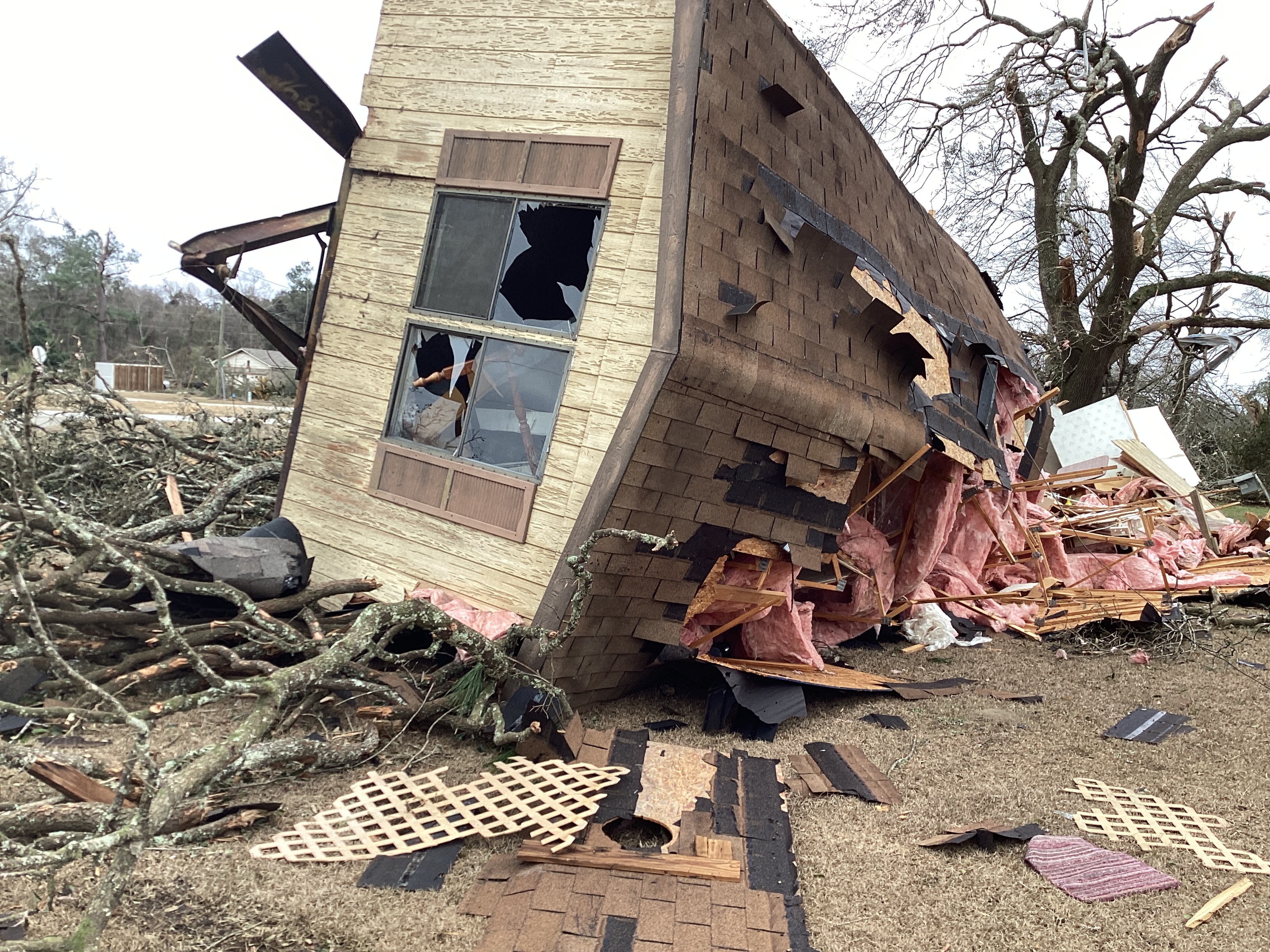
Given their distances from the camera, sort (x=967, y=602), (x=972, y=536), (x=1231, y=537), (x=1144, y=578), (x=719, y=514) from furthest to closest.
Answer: (x=1231, y=537) → (x=1144, y=578) → (x=972, y=536) → (x=967, y=602) → (x=719, y=514)

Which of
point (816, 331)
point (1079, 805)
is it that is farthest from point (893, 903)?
point (816, 331)

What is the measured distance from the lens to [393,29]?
5246 mm

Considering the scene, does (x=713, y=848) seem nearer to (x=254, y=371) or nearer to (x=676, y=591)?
(x=676, y=591)

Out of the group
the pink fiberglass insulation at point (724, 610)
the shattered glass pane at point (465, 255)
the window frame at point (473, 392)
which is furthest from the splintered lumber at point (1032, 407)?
the shattered glass pane at point (465, 255)

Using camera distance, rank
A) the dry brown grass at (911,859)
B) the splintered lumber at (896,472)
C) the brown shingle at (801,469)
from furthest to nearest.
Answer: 1. the splintered lumber at (896,472)
2. the brown shingle at (801,469)
3. the dry brown grass at (911,859)

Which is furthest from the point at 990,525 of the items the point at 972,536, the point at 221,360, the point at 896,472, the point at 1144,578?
the point at 221,360

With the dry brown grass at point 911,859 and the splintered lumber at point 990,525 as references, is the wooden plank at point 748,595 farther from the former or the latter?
the splintered lumber at point 990,525

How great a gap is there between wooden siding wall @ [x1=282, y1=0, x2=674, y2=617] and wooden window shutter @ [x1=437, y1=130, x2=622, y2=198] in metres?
0.06

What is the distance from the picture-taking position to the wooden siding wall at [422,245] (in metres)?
4.37

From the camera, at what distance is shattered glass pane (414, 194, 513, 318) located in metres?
4.80

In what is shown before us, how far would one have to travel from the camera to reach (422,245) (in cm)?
503

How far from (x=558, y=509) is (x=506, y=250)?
5.23 ft

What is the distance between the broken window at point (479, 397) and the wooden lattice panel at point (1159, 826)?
3.25m

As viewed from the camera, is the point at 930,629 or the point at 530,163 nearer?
the point at 530,163
